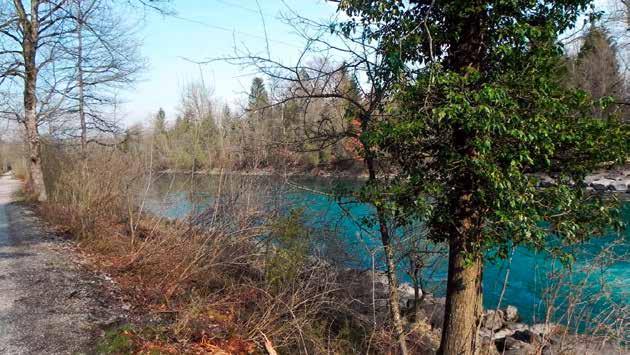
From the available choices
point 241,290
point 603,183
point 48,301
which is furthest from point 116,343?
point 603,183

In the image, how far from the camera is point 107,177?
32.1 ft

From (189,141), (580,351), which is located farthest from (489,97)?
(189,141)

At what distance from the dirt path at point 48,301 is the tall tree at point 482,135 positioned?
3.93 meters

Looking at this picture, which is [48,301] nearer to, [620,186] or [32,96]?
[32,96]

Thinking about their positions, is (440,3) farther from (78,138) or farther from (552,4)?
(78,138)

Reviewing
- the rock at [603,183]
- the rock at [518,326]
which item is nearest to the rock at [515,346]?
the rock at [518,326]

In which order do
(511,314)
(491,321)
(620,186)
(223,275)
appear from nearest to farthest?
(223,275) → (491,321) → (511,314) → (620,186)

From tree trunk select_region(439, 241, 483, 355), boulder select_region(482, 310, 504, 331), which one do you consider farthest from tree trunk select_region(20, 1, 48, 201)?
tree trunk select_region(439, 241, 483, 355)

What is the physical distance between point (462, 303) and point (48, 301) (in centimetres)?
550

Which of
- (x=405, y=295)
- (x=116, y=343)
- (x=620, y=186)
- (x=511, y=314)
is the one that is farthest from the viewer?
(x=620, y=186)

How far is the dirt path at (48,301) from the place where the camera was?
4.66 m

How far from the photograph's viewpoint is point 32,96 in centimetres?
1441

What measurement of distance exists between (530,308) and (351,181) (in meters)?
6.46

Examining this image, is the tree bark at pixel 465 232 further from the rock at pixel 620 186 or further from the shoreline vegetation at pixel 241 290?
the rock at pixel 620 186
